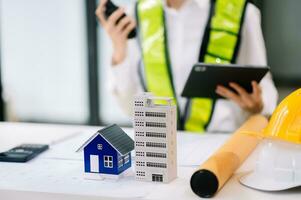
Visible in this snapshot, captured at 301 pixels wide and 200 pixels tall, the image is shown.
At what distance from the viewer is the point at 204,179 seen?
1.10 metres

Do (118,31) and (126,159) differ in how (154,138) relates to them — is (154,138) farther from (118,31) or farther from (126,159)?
(118,31)

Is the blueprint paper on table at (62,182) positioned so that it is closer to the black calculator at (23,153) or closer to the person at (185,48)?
the black calculator at (23,153)

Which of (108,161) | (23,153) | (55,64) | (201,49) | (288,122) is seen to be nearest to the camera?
(288,122)

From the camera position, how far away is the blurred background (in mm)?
3598

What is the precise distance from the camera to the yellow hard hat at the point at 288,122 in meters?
1.11

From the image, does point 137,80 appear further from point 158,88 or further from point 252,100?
point 252,100

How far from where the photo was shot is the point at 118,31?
2328mm

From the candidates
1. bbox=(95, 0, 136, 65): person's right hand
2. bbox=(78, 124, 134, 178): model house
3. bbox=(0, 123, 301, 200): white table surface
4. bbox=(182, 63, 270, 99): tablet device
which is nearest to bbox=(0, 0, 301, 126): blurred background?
bbox=(95, 0, 136, 65): person's right hand

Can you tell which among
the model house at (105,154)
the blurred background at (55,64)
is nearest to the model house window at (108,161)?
the model house at (105,154)

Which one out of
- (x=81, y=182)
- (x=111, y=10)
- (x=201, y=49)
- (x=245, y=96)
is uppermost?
(x=111, y=10)

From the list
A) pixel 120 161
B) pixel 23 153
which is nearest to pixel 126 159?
pixel 120 161

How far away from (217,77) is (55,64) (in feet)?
6.93

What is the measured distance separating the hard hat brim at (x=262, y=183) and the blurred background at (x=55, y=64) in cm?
238

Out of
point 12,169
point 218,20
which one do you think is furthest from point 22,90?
point 12,169
